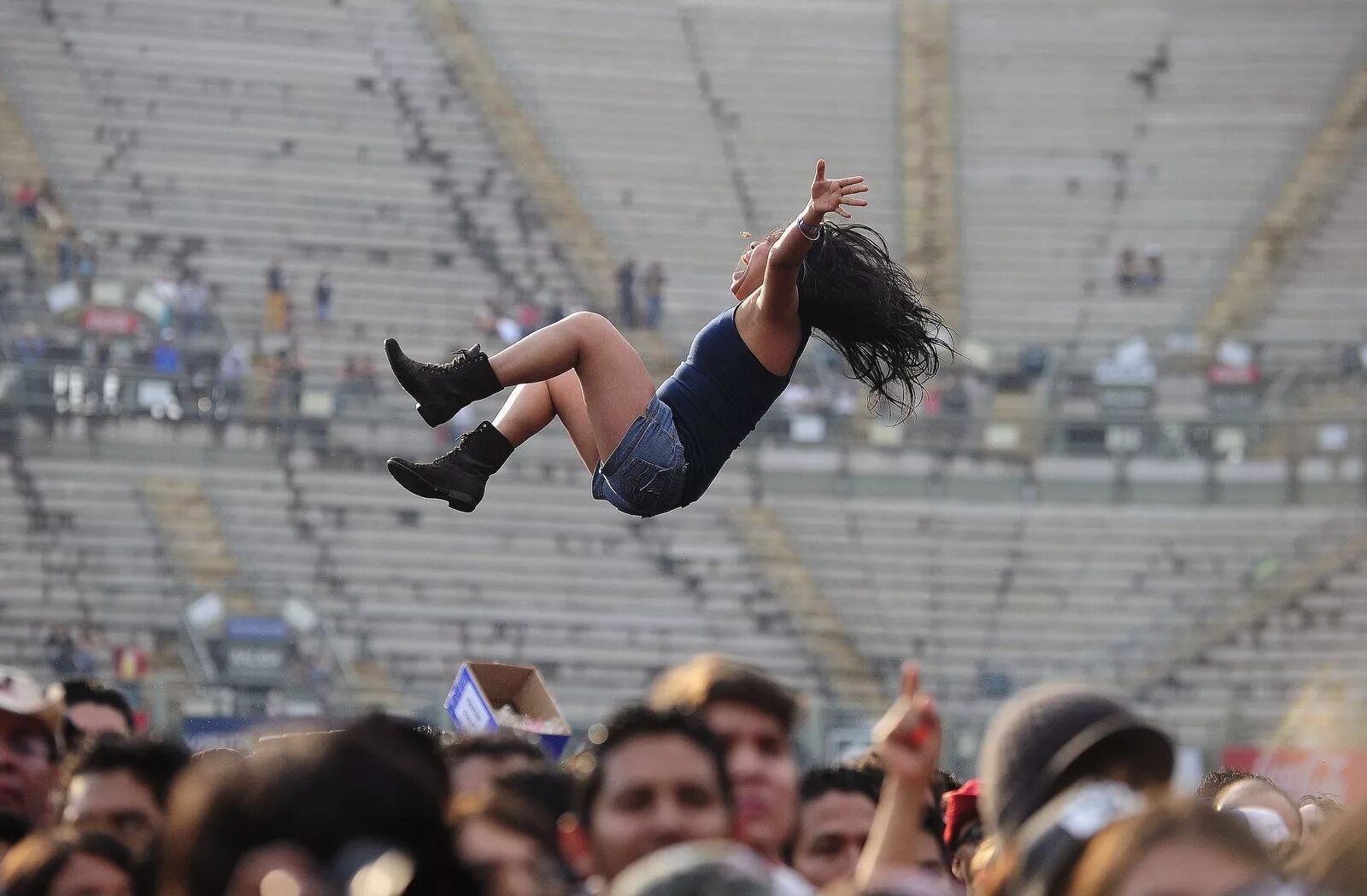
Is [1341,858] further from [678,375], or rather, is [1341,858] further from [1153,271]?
[1153,271]

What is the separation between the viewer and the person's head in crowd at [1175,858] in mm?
2549

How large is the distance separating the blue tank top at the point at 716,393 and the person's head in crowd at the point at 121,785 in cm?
218

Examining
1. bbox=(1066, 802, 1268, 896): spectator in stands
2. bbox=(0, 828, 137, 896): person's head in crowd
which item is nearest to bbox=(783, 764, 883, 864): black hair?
bbox=(0, 828, 137, 896): person's head in crowd

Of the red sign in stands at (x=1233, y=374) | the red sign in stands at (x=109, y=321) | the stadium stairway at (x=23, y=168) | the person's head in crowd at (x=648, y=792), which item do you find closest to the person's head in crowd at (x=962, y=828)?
the person's head in crowd at (x=648, y=792)

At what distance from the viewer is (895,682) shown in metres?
18.6

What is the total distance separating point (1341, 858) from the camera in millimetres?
2842

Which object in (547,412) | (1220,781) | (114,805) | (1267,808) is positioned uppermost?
(547,412)

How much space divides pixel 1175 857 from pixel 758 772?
1.35 metres

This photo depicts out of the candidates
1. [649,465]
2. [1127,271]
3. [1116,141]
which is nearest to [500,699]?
[649,465]

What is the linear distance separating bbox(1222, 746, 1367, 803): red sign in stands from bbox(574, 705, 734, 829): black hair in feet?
37.7

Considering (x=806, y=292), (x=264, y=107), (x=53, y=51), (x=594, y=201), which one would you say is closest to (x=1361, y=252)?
(x=594, y=201)

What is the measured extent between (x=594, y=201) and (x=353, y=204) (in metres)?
2.68

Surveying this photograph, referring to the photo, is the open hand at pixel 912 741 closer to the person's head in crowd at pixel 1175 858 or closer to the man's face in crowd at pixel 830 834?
the person's head in crowd at pixel 1175 858

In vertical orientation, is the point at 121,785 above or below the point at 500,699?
above
